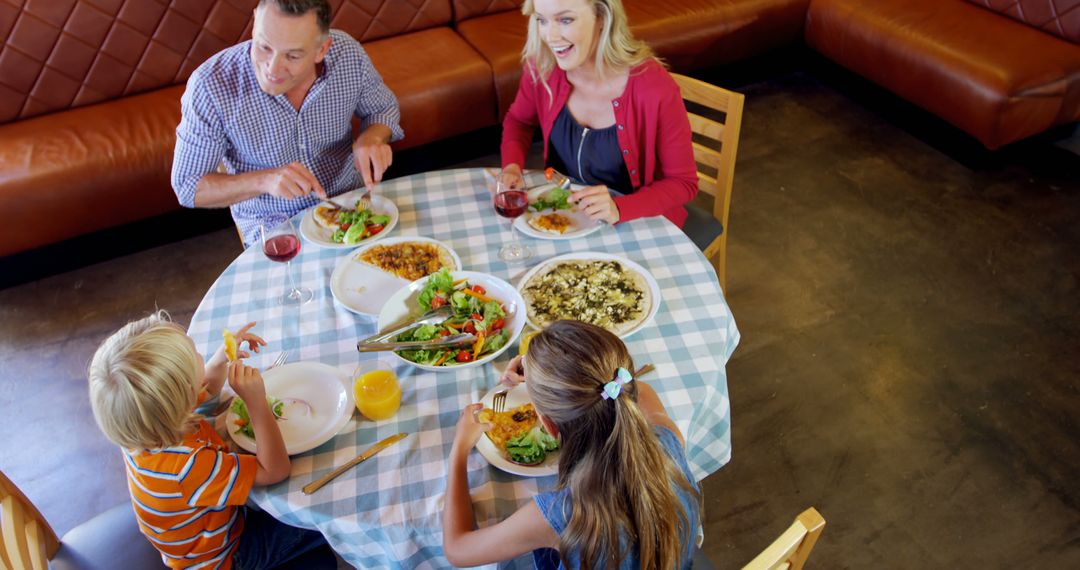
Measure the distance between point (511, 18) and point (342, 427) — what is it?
9.59 feet

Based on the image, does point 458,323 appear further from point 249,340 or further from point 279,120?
point 279,120

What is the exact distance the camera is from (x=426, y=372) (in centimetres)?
167

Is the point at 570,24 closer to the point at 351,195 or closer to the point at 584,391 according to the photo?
the point at 351,195

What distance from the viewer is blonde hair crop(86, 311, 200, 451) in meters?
1.35

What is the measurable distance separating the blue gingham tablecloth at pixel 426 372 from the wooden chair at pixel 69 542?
0.43 metres

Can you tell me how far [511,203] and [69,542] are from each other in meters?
1.32

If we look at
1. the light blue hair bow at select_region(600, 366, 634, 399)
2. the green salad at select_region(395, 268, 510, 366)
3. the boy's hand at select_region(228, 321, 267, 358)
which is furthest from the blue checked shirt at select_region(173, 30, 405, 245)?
the light blue hair bow at select_region(600, 366, 634, 399)

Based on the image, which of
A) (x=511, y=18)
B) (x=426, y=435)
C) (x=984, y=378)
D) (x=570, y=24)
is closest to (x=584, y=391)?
(x=426, y=435)

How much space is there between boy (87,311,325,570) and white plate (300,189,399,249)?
0.57 metres

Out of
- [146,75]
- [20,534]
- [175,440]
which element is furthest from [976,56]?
[20,534]

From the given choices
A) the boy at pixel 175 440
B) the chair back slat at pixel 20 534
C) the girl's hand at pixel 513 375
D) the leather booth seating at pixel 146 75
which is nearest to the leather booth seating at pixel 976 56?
the leather booth seating at pixel 146 75

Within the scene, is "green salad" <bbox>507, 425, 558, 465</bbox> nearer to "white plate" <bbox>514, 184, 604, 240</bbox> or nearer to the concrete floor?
"white plate" <bbox>514, 184, 604, 240</bbox>

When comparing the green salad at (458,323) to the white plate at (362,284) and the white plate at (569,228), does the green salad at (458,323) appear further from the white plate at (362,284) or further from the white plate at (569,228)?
the white plate at (569,228)

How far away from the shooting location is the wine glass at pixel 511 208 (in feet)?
6.30
